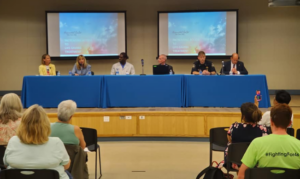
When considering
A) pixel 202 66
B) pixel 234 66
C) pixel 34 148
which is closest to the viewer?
pixel 34 148

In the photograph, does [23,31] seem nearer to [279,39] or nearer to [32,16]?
[32,16]

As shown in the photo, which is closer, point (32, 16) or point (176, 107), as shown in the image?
point (176, 107)

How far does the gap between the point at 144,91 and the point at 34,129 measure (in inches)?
176

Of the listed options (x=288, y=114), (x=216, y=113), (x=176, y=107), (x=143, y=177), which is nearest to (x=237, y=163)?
(x=288, y=114)

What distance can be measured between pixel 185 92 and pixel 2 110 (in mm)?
3936

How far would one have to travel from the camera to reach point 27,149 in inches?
114

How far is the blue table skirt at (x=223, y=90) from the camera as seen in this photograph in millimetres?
7227

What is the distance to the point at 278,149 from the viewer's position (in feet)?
9.18

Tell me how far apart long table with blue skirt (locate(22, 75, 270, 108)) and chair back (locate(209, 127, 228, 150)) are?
285 cm

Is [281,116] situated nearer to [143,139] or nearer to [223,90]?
A: [143,139]

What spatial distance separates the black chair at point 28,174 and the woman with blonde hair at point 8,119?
1.14 metres

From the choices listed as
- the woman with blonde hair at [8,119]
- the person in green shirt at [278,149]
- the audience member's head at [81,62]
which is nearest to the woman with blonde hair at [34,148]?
the woman with blonde hair at [8,119]

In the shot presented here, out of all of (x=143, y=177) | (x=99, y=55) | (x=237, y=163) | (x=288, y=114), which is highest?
(x=99, y=55)

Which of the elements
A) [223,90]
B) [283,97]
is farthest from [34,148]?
[223,90]
